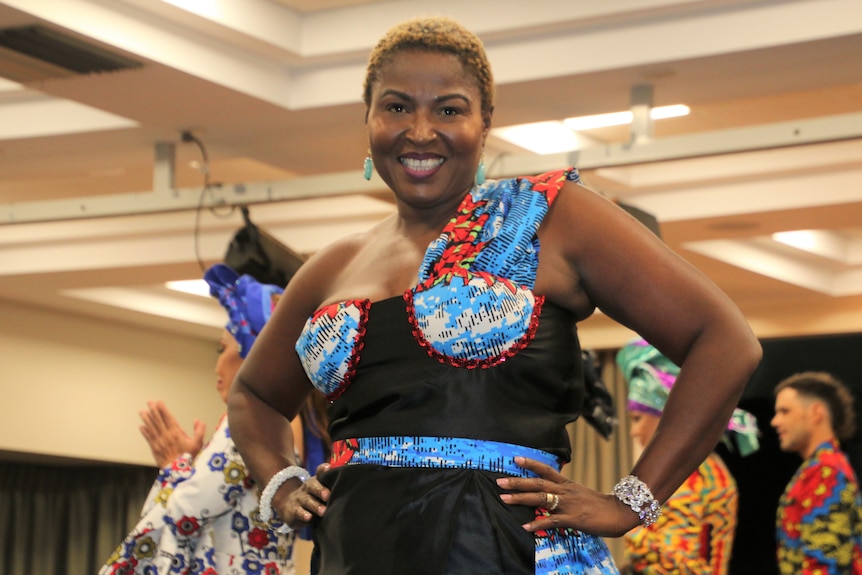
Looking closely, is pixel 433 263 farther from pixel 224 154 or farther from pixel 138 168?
pixel 138 168

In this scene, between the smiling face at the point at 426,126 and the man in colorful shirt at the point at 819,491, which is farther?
the man in colorful shirt at the point at 819,491

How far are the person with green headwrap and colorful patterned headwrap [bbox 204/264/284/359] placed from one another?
4.42 ft

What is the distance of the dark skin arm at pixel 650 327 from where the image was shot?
1608 mm

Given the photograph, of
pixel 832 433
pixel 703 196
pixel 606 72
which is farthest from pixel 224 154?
pixel 832 433

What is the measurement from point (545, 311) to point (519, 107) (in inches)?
139

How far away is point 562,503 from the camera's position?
160cm

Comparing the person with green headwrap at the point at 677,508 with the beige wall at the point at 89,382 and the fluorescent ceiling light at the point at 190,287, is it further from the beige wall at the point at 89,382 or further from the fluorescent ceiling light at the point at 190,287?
the beige wall at the point at 89,382

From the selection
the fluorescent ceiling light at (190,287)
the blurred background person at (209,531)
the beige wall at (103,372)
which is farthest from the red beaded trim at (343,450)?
the fluorescent ceiling light at (190,287)

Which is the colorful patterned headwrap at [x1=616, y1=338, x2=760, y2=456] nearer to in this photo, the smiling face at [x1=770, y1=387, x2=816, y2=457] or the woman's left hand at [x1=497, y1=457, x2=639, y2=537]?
the smiling face at [x1=770, y1=387, x2=816, y2=457]

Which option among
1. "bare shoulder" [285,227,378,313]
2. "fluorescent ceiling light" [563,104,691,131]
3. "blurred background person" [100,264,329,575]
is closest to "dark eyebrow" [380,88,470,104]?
"bare shoulder" [285,227,378,313]

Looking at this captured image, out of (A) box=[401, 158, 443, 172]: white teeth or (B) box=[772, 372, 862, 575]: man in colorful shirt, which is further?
(B) box=[772, 372, 862, 575]: man in colorful shirt

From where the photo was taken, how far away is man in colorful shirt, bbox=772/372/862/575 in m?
4.96

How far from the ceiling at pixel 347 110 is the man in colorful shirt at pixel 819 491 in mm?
1121

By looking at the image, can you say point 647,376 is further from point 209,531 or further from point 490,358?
point 490,358
